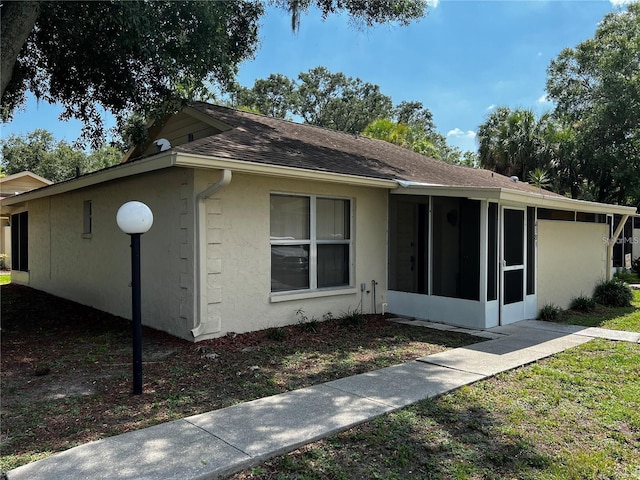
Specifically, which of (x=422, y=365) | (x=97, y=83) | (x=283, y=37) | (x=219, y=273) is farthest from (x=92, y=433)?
(x=283, y=37)

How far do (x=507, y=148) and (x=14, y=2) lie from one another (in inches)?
893

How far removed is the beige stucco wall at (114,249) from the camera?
708 cm

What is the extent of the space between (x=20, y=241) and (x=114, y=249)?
788cm

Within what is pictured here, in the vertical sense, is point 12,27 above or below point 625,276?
above

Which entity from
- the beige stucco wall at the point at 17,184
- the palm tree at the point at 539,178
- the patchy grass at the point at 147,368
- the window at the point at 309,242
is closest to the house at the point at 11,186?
the beige stucco wall at the point at 17,184

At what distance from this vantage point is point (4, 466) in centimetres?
314

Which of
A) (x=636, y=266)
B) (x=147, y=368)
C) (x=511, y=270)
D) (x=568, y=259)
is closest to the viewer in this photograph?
(x=147, y=368)

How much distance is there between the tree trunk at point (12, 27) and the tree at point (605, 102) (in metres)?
21.6

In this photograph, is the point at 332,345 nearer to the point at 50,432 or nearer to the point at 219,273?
the point at 219,273

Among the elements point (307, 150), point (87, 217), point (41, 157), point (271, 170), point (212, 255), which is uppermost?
point (41, 157)

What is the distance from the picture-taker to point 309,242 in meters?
7.98

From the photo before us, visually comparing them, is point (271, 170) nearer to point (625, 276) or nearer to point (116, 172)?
point (116, 172)

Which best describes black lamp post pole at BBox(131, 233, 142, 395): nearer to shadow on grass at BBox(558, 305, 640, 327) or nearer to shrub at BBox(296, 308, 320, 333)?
shrub at BBox(296, 308, 320, 333)

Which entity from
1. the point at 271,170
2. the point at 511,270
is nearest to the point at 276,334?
the point at 271,170
